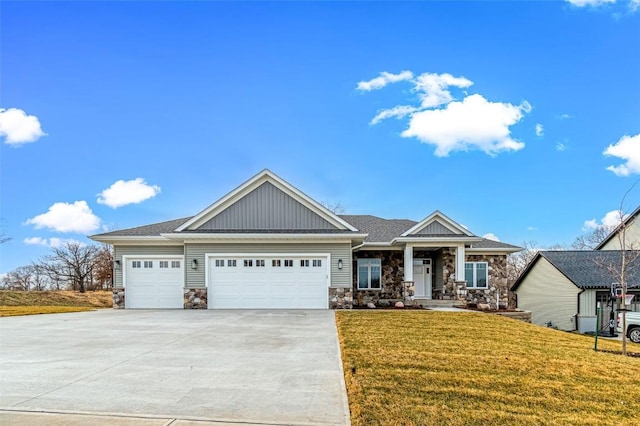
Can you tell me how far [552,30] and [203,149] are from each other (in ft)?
48.5

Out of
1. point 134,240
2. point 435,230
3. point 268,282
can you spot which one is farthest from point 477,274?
point 134,240

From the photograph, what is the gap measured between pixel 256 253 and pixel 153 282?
4827mm

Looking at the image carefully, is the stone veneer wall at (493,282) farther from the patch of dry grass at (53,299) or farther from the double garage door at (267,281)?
the patch of dry grass at (53,299)

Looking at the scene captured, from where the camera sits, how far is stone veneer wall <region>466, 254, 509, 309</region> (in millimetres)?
20438

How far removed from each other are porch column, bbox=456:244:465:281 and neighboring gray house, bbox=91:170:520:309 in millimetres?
41

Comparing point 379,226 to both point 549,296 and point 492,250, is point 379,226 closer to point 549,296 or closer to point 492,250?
point 492,250

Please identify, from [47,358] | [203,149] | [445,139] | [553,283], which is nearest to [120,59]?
[203,149]

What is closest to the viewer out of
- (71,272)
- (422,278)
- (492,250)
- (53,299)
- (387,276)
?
(387,276)

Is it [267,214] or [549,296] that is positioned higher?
[267,214]

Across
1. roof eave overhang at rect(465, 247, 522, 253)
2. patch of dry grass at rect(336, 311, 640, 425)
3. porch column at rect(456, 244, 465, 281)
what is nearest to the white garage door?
patch of dry grass at rect(336, 311, 640, 425)

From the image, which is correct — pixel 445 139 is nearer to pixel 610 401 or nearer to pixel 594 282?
pixel 594 282

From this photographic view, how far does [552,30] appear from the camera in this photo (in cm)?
1466

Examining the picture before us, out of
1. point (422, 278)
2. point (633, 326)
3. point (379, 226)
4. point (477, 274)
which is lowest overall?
point (633, 326)

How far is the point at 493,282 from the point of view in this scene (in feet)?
67.7
